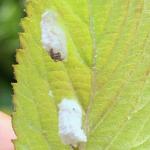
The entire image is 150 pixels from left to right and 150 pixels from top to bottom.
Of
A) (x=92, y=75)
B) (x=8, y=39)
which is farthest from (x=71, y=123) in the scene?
(x=8, y=39)

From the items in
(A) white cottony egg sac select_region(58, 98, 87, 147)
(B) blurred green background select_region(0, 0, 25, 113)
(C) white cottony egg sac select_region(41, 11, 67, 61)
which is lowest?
(B) blurred green background select_region(0, 0, 25, 113)

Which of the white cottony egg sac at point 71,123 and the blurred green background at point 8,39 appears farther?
the blurred green background at point 8,39

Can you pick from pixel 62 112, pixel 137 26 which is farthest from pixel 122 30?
pixel 62 112

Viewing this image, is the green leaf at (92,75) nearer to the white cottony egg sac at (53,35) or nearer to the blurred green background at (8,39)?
the white cottony egg sac at (53,35)

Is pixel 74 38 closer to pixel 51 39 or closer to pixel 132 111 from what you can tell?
pixel 51 39

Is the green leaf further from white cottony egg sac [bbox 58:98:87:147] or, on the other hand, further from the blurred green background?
the blurred green background

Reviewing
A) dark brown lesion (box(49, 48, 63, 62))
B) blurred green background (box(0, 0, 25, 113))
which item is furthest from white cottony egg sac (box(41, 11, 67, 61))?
blurred green background (box(0, 0, 25, 113))

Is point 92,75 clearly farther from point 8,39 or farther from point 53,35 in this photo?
point 8,39

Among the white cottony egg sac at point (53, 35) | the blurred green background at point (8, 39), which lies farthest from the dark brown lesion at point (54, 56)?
the blurred green background at point (8, 39)
